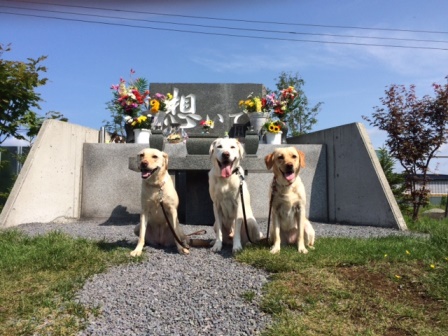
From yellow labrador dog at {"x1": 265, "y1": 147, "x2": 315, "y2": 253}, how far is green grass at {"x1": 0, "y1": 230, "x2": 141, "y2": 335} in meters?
1.84

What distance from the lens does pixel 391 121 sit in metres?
9.42

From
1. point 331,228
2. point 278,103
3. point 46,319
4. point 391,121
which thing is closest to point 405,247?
point 331,228

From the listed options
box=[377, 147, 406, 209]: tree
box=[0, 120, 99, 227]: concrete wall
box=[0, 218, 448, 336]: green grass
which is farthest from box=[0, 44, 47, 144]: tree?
box=[377, 147, 406, 209]: tree

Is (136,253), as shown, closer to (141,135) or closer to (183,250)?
(183,250)

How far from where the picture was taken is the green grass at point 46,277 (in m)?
2.86

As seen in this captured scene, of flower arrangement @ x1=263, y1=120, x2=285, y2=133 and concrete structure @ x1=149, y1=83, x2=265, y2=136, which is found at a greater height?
concrete structure @ x1=149, y1=83, x2=265, y2=136

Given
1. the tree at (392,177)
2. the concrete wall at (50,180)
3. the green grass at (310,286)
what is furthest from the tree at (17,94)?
the tree at (392,177)

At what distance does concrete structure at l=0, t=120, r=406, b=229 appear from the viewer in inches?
297

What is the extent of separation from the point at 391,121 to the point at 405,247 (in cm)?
544

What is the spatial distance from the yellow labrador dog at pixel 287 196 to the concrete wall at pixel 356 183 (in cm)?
333

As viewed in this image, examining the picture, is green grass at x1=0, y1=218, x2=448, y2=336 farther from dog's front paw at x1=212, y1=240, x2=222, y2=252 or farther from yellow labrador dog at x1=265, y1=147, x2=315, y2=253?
dog's front paw at x1=212, y1=240, x2=222, y2=252

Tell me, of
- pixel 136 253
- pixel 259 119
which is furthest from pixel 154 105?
pixel 136 253

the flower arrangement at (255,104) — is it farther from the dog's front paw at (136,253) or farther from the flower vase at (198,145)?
the dog's front paw at (136,253)

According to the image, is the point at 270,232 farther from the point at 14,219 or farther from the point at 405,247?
the point at 14,219
